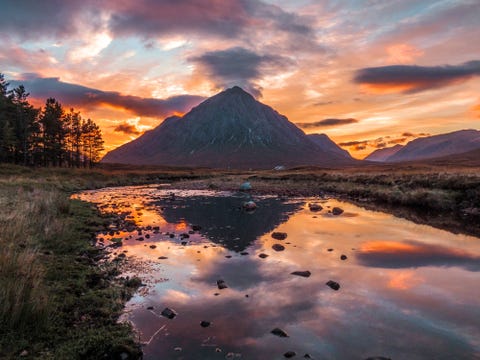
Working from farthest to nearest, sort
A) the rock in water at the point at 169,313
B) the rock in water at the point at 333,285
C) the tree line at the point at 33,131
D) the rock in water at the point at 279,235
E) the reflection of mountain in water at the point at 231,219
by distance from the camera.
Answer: the tree line at the point at 33,131 < the reflection of mountain in water at the point at 231,219 < the rock in water at the point at 279,235 < the rock in water at the point at 333,285 < the rock in water at the point at 169,313

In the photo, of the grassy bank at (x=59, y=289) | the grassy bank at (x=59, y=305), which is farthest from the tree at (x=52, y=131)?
the grassy bank at (x=59, y=305)

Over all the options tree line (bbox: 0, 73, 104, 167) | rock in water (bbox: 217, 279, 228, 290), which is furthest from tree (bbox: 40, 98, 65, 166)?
rock in water (bbox: 217, 279, 228, 290)

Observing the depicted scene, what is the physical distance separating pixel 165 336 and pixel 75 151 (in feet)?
394

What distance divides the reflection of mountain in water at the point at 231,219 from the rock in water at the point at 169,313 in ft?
25.0

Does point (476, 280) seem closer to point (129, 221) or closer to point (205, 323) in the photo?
point (205, 323)

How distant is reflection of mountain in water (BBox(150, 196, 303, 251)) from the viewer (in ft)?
64.8

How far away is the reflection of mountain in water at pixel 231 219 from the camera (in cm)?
1975

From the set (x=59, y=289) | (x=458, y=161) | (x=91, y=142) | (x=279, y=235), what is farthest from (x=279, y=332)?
(x=458, y=161)

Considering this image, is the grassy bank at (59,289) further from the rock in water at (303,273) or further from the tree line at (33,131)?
the tree line at (33,131)

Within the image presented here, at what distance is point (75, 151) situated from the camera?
11462 centimetres

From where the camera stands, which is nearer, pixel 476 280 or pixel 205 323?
pixel 205 323

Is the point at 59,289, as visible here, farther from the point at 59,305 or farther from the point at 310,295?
the point at 310,295

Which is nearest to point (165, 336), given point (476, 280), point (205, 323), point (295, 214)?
point (205, 323)

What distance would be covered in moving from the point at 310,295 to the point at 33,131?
90.4 meters
